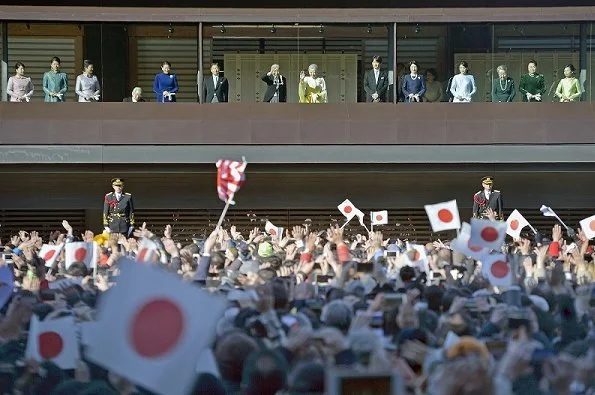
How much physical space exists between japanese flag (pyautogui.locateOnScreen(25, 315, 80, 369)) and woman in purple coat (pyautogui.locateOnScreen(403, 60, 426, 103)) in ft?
65.3

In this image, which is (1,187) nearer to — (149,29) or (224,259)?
(149,29)

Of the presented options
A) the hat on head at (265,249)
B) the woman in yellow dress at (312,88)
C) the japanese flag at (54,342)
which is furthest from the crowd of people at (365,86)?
the japanese flag at (54,342)

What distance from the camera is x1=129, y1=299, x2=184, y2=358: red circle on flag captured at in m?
6.34

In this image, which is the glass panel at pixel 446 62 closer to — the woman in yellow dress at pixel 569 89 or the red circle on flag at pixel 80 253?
the woman in yellow dress at pixel 569 89

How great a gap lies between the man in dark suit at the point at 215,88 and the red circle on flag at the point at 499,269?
16.1 meters

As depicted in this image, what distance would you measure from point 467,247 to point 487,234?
246 mm

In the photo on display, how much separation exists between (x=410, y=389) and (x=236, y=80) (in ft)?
69.8

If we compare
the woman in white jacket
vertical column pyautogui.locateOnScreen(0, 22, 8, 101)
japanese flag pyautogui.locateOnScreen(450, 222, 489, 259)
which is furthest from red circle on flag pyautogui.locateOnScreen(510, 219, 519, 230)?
vertical column pyautogui.locateOnScreen(0, 22, 8, 101)

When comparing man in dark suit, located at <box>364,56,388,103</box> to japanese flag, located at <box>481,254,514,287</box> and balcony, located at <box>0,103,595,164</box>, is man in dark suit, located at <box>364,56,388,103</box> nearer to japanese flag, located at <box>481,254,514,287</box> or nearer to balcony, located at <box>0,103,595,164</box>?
balcony, located at <box>0,103,595,164</box>

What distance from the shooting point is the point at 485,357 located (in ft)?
23.3

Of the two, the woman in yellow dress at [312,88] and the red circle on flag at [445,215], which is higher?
the woman in yellow dress at [312,88]

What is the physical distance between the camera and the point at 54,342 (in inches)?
328

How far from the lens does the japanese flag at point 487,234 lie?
13875mm

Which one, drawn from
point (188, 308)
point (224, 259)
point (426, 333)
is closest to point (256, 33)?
point (224, 259)
